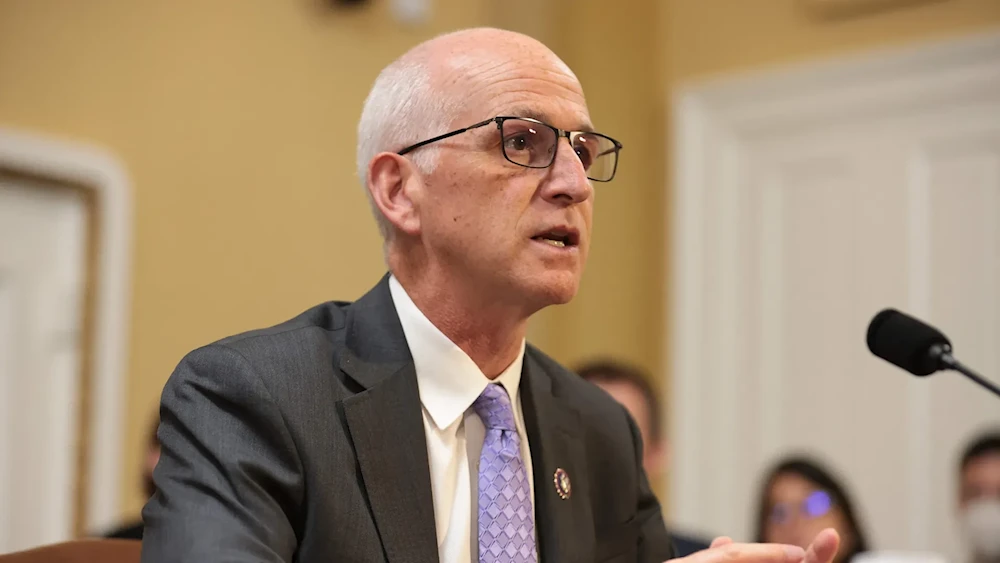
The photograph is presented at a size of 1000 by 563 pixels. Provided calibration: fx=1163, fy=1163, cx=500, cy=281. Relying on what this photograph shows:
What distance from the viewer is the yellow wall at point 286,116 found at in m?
3.46

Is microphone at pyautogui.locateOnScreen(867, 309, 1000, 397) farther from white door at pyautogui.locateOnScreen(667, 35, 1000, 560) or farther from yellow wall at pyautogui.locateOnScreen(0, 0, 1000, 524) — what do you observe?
white door at pyautogui.locateOnScreen(667, 35, 1000, 560)

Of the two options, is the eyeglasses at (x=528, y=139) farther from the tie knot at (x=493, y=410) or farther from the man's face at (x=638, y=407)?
the man's face at (x=638, y=407)

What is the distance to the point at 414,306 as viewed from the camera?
1687 mm

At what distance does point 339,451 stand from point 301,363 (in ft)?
0.43

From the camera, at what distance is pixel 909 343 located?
5.12ft

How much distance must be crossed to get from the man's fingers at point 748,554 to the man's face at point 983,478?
253cm

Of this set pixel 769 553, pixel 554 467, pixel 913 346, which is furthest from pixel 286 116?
pixel 769 553

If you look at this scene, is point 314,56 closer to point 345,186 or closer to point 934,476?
point 345,186

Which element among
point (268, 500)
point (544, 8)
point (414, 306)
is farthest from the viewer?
point (544, 8)

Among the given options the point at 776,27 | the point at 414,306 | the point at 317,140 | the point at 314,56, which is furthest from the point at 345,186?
the point at 414,306

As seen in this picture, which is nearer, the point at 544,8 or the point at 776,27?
the point at 776,27

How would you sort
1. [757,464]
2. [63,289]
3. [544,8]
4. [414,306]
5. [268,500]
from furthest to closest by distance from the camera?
[544,8] → [757,464] → [63,289] → [414,306] → [268,500]

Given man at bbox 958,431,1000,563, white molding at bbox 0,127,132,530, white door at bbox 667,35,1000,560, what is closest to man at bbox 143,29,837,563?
white molding at bbox 0,127,132,530

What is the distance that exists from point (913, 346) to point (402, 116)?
2.60 ft
